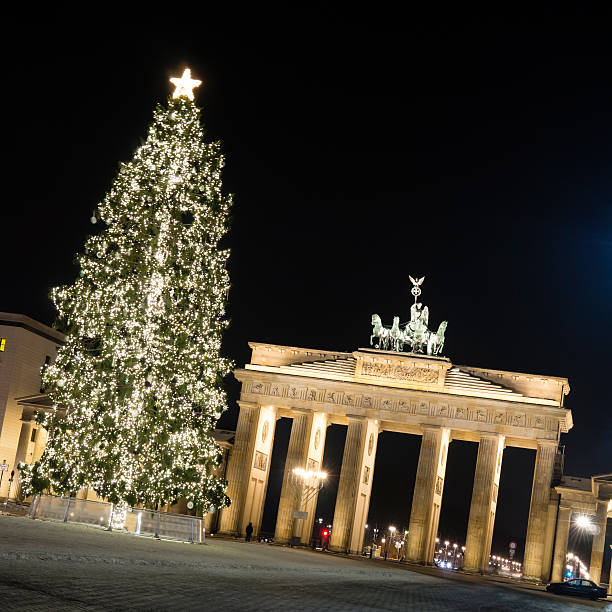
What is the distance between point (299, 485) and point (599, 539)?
70.6ft

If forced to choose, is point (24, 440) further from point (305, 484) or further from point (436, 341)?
point (436, 341)

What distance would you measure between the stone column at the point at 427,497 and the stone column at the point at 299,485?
24.9 feet

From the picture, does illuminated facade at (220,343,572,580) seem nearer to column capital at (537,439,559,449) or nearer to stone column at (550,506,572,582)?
column capital at (537,439,559,449)

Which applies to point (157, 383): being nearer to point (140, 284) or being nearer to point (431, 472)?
Answer: point (140, 284)

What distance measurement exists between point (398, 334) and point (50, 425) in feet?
138

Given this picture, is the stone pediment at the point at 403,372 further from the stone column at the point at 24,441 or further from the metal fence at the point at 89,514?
the metal fence at the point at 89,514

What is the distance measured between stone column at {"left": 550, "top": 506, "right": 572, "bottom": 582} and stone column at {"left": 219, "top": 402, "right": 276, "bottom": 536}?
2209 centimetres

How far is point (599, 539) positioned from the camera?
69.3 meters

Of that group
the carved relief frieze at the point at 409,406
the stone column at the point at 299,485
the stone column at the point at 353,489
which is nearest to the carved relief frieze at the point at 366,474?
the stone column at the point at 353,489

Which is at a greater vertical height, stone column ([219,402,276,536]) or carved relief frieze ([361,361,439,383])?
carved relief frieze ([361,361,439,383])

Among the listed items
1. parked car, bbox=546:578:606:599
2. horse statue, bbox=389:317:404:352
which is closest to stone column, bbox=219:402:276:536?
horse statue, bbox=389:317:404:352

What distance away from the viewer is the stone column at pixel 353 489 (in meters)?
74.6

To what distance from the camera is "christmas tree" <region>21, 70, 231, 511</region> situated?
38281mm

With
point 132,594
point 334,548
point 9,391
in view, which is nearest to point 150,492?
point 132,594
